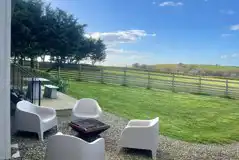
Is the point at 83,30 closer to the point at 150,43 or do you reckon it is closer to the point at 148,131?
the point at 150,43

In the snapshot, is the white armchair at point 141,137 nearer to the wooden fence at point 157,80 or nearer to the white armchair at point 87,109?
the white armchair at point 87,109

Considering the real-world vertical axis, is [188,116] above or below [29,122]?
below

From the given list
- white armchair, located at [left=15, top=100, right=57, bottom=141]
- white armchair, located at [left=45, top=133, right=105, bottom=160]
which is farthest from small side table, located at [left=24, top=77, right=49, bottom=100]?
white armchair, located at [left=45, top=133, right=105, bottom=160]

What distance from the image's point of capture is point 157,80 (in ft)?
42.1

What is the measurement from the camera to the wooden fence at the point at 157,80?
11.4 m

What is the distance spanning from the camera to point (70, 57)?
14406 millimetres

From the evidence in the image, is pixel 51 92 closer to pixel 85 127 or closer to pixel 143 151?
pixel 85 127

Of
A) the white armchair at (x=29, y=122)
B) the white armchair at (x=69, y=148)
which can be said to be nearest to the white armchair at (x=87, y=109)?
the white armchair at (x=29, y=122)

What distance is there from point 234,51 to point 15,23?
839cm

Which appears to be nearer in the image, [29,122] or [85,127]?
[85,127]

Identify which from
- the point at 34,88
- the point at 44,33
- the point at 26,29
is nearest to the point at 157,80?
the point at 44,33
